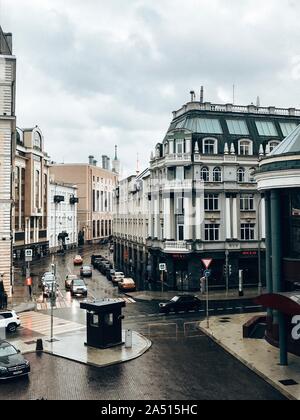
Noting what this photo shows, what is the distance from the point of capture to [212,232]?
177ft

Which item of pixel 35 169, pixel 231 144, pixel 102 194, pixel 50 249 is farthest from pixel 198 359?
pixel 102 194

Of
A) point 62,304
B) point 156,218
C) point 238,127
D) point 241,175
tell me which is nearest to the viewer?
point 62,304

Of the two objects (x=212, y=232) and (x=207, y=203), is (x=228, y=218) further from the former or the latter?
(x=207, y=203)

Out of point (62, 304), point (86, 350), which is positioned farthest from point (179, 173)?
point (86, 350)

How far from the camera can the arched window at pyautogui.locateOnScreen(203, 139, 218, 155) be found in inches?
2160

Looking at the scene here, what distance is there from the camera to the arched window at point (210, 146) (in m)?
54.9

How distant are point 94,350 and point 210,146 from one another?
109 ft

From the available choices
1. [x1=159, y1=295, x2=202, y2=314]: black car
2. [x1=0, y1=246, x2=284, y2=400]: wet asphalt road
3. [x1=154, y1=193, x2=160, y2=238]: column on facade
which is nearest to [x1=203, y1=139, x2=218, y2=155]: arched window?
[x1=154, y1=193, x2=160, y2=238]: column on facade

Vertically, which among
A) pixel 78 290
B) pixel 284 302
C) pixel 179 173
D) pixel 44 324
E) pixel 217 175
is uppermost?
pixel 179 173

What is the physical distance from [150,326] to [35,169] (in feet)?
182

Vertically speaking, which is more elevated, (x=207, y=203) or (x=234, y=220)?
(x=207, y=203)

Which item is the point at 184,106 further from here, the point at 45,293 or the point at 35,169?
the point at 35,169

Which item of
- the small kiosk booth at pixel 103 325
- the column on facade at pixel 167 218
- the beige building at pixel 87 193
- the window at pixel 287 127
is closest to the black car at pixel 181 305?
the small kiosk booth at pixel 103 325
